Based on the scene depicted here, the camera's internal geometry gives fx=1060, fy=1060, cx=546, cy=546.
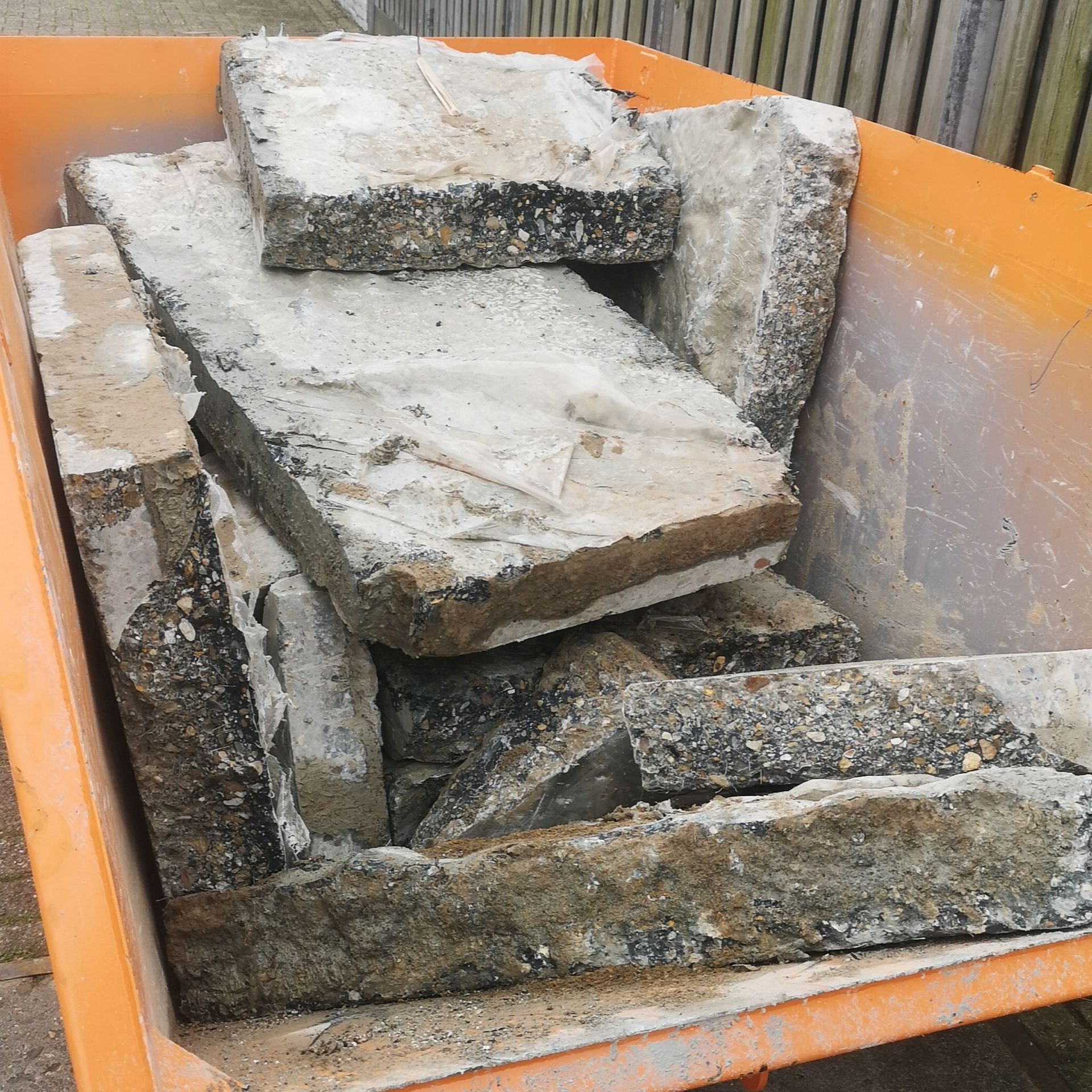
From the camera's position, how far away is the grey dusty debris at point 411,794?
2355 millimetres

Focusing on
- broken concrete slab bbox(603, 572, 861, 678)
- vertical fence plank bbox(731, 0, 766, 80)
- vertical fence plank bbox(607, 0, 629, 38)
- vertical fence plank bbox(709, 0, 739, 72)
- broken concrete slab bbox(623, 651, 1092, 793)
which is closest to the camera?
broken concrete slab bbox(623, 651, 1092, 793)

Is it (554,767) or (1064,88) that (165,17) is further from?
(554,767)

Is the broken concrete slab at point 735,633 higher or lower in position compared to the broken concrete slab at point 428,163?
lower

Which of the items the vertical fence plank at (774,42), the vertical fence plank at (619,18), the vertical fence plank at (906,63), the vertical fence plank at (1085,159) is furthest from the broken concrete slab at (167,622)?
the vertical fence plank at (619,18)

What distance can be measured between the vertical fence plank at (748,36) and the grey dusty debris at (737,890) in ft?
8.93

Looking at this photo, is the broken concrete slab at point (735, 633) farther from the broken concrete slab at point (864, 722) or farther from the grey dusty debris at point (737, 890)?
the grey dusty debris at point (737, 890)

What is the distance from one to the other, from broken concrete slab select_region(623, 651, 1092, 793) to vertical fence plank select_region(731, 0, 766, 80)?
2.37 metres

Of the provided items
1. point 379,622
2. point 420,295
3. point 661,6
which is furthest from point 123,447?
point 661,6

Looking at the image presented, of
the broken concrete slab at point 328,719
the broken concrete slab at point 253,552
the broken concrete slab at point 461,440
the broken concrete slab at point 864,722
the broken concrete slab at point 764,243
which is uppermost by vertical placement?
the broken concrete slab at point 764,243

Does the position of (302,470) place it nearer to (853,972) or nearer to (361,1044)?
(361,1044)

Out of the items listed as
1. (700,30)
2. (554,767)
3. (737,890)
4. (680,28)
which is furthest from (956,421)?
(680,28)

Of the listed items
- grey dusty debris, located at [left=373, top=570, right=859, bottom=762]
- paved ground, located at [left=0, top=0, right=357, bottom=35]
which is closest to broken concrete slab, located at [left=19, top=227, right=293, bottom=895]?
grey dusty debris, located at [left=373, top=570, right=859, bottom=762]

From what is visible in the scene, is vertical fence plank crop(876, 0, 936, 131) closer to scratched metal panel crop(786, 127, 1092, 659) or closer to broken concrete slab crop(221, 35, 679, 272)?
scratched metal panel crop(786, 127, 1092, 659)

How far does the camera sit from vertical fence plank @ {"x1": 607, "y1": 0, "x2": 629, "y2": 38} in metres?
4.36
